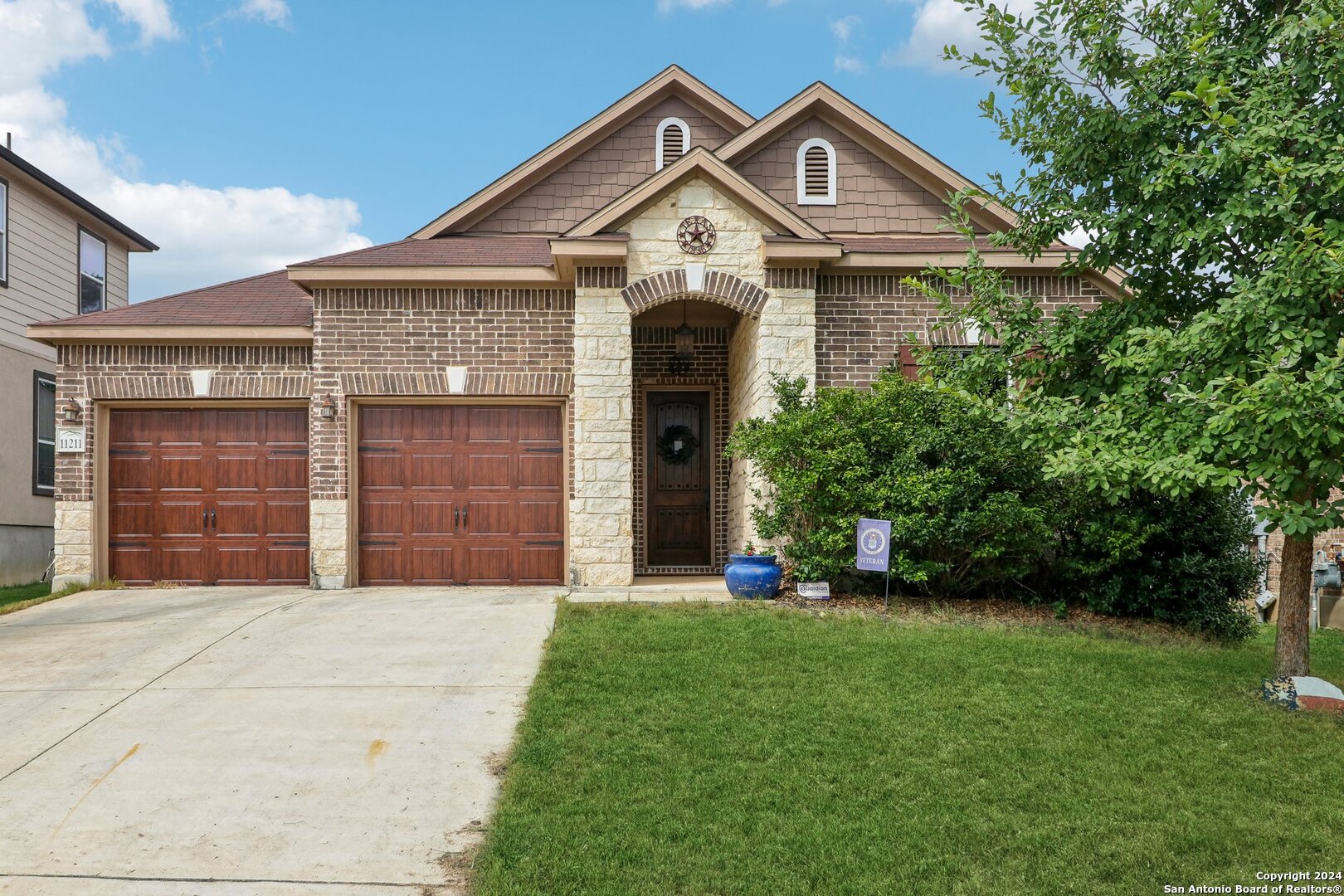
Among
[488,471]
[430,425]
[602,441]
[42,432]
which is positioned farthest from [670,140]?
[42,432]

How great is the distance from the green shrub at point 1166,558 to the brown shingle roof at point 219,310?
8.97 m

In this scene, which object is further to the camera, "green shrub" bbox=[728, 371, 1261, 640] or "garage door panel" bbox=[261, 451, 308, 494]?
"garage door panel" bbox=[261, 451, 308, 494]

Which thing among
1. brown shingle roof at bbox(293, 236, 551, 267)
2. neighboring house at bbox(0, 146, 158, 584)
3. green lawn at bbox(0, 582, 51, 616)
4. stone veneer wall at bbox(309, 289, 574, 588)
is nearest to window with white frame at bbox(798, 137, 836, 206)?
brown shingle roof at bbox(293, 236, 551, 267)

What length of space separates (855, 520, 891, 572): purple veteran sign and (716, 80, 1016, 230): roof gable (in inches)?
226

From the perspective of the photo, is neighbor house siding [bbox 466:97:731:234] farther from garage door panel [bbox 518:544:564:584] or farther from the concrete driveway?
the concrete driveway

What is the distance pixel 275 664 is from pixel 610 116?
9261mm

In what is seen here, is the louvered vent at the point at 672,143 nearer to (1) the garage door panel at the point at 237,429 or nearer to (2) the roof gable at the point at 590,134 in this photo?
(2) the roof gable at the point at 590,134

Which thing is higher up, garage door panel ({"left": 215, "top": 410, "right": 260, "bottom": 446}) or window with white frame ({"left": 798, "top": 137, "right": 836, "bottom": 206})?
window with white frame ({"left": 798, "top": 137, "right": 836, "bottom": 206})

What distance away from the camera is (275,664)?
7754mm

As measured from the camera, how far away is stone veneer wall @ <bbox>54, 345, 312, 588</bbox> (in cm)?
1211

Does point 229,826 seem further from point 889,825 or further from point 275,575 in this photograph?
point 275,575

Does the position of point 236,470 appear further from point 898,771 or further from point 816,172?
point 898,771

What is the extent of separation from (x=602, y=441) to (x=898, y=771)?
643 centimetres

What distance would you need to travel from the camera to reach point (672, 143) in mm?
14555
